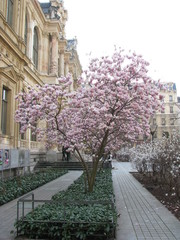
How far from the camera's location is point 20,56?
730 inches

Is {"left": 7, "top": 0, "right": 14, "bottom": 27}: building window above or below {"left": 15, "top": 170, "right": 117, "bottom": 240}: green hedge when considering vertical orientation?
above

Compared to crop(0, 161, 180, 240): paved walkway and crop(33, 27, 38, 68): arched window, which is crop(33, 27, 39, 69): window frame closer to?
crop(33, 27, 38, 68): arched window

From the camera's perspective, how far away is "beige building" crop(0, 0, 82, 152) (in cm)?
1619

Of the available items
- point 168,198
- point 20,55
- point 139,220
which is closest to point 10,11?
point 20,55

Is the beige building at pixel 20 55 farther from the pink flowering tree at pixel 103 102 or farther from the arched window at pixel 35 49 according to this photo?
the pink flowering tree at pixel 103 102

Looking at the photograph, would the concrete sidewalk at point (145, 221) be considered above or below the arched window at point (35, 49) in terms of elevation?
below

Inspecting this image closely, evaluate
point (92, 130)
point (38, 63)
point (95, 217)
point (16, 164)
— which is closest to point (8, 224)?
point (95, 217)

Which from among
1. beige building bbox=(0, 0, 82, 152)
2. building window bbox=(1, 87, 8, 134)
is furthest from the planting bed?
building window bbox=(1, 87, 8, 134)

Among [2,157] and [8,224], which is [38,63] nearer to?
[2,157]

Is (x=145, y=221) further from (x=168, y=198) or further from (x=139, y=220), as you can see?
(x=168, y=198)

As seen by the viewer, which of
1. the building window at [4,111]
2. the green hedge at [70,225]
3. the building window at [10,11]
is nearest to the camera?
the green hedge at [70,225]

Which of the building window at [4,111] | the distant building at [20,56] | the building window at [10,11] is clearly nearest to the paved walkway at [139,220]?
the building window at [4,111]

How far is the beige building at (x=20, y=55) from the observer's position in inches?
637

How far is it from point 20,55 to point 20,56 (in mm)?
68
